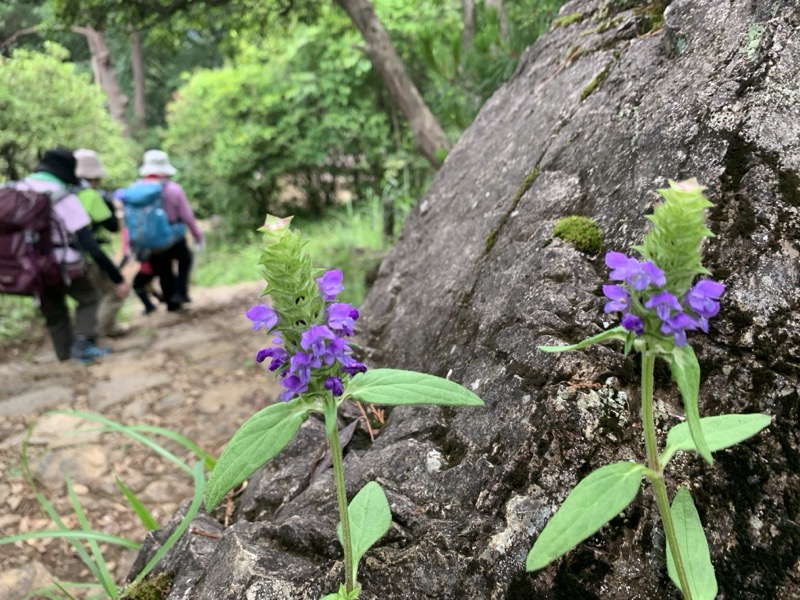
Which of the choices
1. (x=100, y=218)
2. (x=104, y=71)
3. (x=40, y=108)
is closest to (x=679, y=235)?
(x=100, y=218)

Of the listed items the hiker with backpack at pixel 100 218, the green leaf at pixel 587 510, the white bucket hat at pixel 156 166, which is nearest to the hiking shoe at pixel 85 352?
the hiker with backpack at pixel 100 218

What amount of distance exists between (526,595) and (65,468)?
327cm

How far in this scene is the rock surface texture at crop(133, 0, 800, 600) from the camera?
1165mm

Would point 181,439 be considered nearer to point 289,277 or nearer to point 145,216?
point 289,277

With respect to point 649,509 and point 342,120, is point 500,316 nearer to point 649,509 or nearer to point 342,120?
point 649,509

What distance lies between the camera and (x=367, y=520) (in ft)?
3.92

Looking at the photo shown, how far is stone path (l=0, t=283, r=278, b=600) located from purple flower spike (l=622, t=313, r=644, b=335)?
2227mm

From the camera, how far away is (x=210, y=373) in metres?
4.84

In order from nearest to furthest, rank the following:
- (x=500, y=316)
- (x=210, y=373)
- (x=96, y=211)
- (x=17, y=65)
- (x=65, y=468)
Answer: (x=500, y=316)
(x=65, y=468)
(x=210, y=373)
(x=96, y=211)
(x=17, y=65)

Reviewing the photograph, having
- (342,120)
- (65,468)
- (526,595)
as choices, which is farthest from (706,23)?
(342,120)

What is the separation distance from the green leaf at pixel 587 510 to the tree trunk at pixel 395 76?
4.12 m

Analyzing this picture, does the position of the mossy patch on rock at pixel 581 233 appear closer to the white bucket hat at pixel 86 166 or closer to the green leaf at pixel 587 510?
the green leaf at pixel 587 510

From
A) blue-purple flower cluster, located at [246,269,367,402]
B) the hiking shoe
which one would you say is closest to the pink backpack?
the hiking shoe

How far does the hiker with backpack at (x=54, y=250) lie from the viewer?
4496 mm
